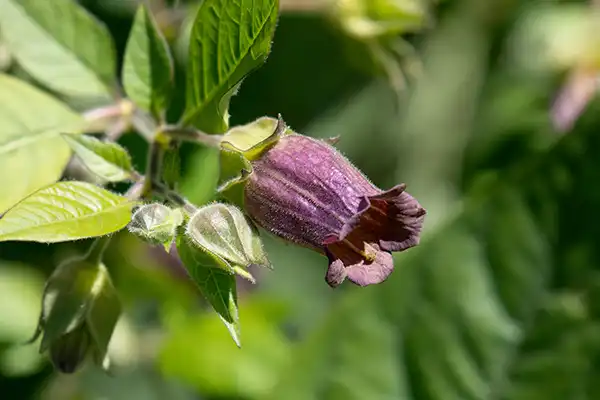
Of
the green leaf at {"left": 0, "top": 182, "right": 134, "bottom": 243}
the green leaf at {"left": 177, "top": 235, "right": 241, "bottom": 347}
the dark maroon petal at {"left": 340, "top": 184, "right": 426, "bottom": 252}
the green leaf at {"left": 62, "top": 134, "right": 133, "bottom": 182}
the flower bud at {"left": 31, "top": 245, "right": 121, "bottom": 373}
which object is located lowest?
the flower bud at {"left": 31, "top": 245, "right": 121, "bottom": 373}

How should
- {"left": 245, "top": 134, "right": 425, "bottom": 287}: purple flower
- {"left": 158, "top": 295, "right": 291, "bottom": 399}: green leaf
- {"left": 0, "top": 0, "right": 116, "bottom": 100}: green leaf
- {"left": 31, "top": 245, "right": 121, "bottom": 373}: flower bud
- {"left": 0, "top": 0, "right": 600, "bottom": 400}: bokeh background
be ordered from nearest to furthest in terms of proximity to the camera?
1. {"left": 245, "top": 134, "right": 425, "bottom": 287}: purple flower
2. {"left": 31, "top": 245, "right": 121, "bottom": 373}: flower bud
3. {"left": 0, "top": 0, "right": 116, "bottom": 100}: green leaf
4. {"left": 0, "top": 0, "right": 600, "bottom": 400}: bokeh background
5. {"left": 158, "top": 295, "right": 291, "bottom": 399}: green leaf

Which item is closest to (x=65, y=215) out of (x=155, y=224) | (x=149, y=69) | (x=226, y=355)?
(x=155, y=224)

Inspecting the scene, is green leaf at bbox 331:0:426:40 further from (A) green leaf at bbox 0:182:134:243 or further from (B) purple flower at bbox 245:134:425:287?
(A) green leaf at bbox 0:182:134:243

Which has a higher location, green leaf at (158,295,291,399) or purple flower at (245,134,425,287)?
purple flower at (245,134,425,287)

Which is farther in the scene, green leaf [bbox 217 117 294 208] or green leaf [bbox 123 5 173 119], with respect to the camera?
green leaf [bbox 123 5 173 119]

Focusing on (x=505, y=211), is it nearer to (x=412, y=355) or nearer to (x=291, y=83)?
(x=412, y=355)

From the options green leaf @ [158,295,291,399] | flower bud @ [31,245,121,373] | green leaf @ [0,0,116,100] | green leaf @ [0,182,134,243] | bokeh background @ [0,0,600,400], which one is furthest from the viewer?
green leaf @ [158,295,291,399]

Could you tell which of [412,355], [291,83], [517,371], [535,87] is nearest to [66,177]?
[412,355]

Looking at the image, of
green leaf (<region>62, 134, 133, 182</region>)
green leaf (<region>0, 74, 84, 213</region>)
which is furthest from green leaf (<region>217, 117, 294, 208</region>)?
green leaf (<region>0, 74, 84, 213</region>)
